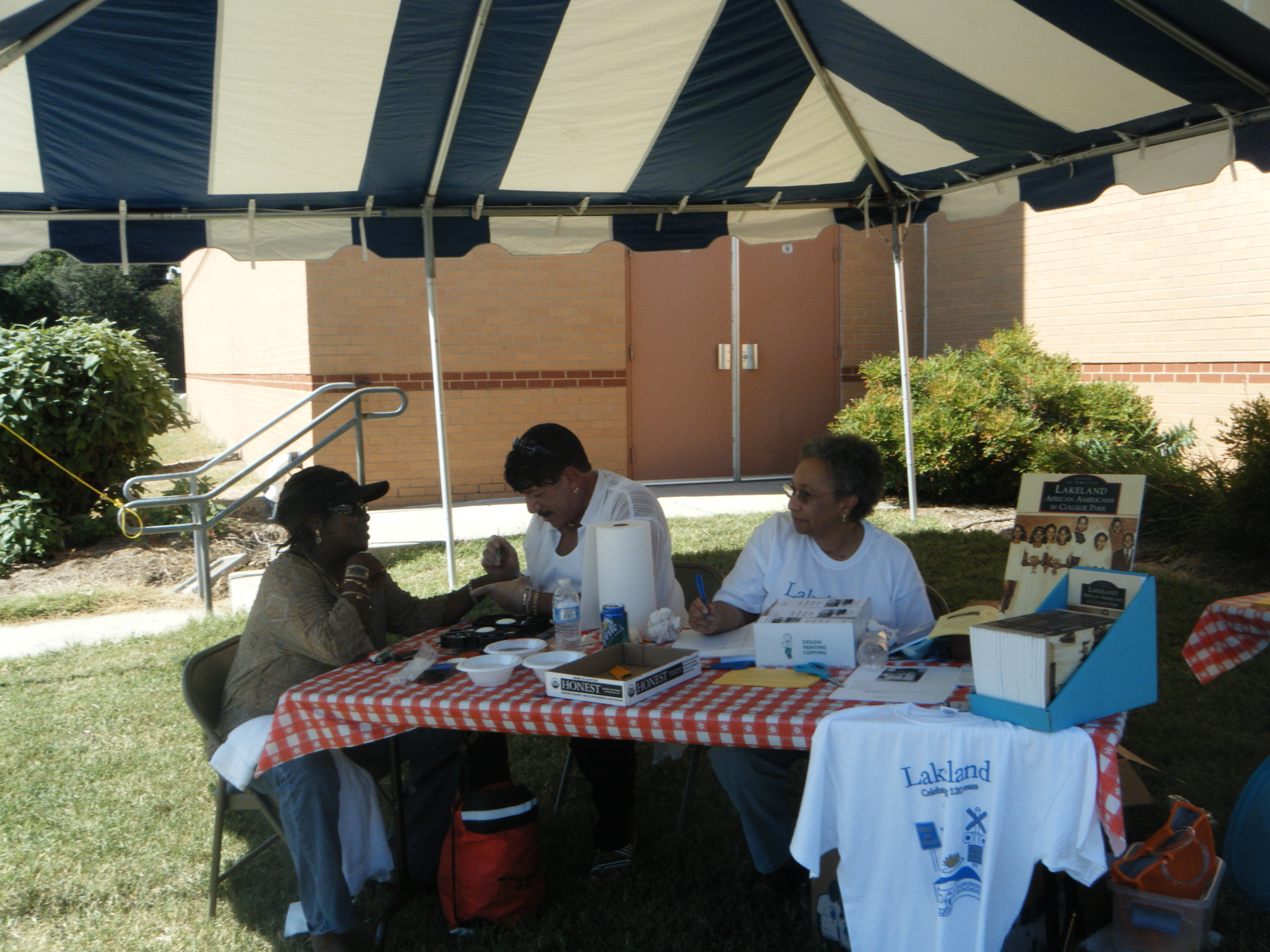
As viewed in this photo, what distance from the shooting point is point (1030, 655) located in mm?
1906

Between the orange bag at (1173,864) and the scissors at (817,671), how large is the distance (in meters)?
0.87

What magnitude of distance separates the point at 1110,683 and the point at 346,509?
6.81 ft

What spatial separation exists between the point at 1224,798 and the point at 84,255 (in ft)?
17.7

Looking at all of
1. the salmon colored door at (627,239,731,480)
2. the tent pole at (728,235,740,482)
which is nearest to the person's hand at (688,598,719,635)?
the salmon colored door at (627,239,731,480)

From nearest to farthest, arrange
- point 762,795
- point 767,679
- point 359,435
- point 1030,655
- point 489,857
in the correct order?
point 1030,655 → point 767,679 → point 762,795 → point 489,857 → point 359,435

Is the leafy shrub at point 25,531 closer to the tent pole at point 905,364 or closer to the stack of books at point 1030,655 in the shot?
the tent pole at point 905,364

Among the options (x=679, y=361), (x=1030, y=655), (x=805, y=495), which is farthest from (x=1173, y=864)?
(x=679, y=361)

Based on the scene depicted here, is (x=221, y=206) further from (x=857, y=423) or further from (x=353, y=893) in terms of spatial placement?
(x=857, y=423)

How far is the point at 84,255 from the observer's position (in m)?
4.74

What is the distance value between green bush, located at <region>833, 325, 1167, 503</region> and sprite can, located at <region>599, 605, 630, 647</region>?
6322 millimetres

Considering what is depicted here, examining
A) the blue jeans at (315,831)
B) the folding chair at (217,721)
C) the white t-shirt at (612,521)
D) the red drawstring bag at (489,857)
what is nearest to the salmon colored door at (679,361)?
the white t-shirt at (612,521)

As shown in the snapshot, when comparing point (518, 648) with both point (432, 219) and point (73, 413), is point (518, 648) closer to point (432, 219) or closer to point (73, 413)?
point (432, 219)

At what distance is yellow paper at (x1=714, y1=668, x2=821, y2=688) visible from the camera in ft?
7.67

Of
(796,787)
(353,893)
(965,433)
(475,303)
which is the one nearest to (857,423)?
(965,433)
